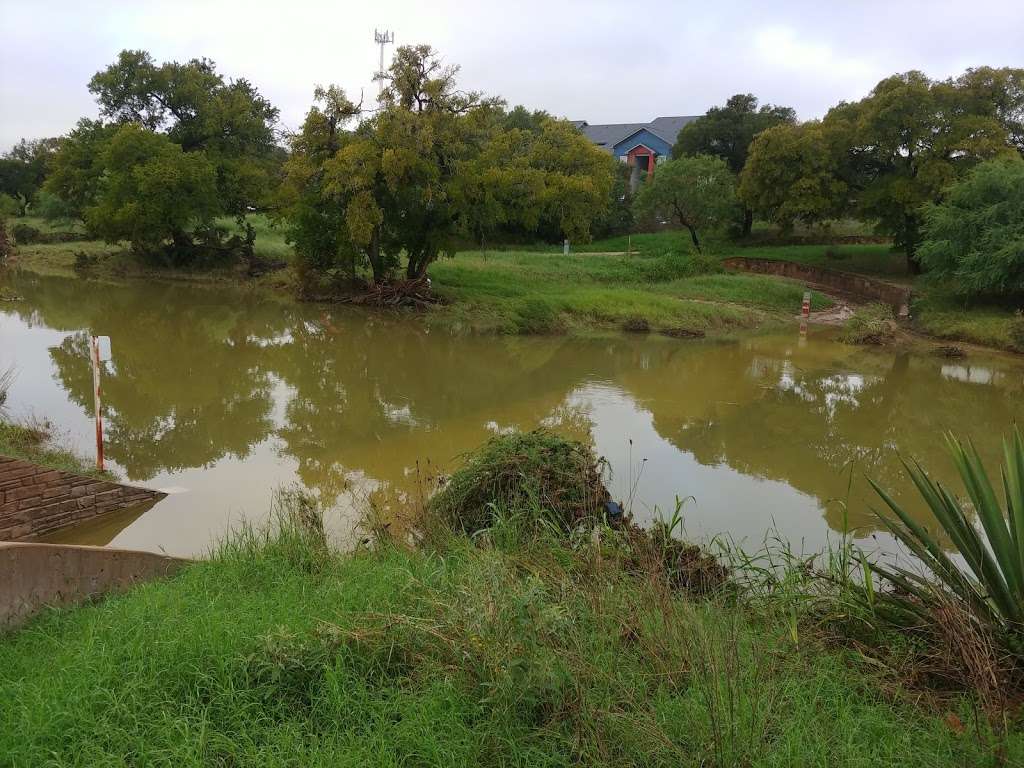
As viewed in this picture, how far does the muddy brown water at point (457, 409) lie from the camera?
7.96 metres

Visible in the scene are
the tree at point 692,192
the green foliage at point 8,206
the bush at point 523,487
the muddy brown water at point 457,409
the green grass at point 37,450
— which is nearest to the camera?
the bush at point 523,487

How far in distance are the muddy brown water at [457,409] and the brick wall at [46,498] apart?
0.60 ft

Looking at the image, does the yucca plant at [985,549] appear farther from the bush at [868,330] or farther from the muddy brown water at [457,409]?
the bush at [868,330]

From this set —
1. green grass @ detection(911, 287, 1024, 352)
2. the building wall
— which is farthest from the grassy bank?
the building wall

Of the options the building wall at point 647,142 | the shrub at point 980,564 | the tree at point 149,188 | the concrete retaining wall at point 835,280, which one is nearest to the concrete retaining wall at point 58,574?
the shrub at point 980,564

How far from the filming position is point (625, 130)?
5731 centimetres

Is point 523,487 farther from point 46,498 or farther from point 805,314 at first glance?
point 805,314

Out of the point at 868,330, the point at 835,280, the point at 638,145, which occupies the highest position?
the point at 638,145

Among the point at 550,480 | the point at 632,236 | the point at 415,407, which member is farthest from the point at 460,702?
the point at 632,236

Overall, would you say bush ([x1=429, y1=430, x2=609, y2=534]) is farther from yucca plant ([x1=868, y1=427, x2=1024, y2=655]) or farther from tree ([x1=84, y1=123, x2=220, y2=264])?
tree ([x1=84, y1=123, x2=220, y2=264])

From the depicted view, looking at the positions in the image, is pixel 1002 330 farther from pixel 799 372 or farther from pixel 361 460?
pixel 361 460

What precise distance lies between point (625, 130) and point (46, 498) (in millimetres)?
56775

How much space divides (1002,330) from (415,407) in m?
16.2

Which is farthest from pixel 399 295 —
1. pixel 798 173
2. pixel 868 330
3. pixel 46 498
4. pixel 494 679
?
pixel 494 679
